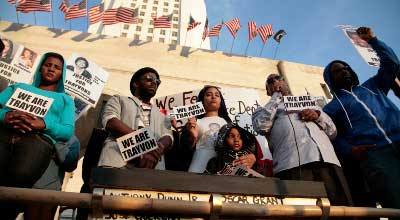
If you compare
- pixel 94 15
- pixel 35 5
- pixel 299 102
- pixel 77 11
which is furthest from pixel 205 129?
pixel 77 11

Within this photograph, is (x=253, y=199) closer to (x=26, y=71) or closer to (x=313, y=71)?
(x=26, y=71)

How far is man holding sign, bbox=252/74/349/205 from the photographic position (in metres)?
2.68

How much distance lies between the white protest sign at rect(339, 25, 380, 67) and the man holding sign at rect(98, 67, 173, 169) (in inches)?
85.9

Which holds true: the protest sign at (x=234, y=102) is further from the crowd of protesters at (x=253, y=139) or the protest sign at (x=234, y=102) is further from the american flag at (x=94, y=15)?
the american flag at (x=94, y=15)

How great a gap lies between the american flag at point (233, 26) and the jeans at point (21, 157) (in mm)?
10619

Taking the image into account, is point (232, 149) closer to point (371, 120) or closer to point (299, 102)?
point (299, 102)

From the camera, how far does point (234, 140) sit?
3074 millimetres

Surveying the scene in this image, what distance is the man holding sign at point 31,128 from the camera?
201 cm

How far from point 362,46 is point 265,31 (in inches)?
331

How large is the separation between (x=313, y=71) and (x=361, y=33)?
471cm

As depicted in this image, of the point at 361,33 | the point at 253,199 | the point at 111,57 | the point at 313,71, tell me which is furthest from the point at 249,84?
the point at 253,199

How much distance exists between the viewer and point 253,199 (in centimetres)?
167

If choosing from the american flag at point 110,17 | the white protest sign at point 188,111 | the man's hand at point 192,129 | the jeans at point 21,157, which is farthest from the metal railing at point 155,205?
the american flag at point 110,17

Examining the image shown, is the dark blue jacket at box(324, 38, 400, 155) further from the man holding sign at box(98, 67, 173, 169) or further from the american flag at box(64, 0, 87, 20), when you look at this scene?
the american flag at box(64, 0, 87, 20)
